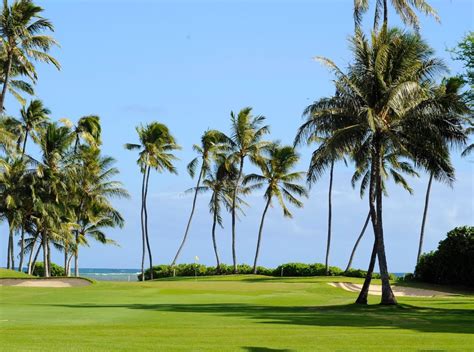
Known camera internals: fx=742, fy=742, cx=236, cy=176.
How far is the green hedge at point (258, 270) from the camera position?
60.1 m

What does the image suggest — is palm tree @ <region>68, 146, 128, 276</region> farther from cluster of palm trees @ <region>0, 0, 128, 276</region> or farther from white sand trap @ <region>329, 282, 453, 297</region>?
white sand trap @ <region>329, 282, 453, 297</region>

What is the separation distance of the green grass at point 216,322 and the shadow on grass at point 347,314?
0.04 meters

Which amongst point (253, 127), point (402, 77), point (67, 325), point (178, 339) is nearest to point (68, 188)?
point (253, 127)

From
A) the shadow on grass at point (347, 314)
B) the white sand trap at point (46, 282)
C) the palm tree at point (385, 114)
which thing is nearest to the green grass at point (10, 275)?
the white sand trap at point (46, 282)

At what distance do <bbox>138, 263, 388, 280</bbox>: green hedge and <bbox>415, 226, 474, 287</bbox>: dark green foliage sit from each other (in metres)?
5.55

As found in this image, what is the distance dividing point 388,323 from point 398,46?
14013 millimetres

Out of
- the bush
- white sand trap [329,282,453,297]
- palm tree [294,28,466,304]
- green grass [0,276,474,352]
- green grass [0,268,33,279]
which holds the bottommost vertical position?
green grass [0,276,474,352]

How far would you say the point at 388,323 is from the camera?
23.5 meters

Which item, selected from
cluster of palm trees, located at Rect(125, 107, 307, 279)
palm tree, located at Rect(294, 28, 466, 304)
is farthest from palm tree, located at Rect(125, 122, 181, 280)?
palm tree, located at Rect(294, 28, 466, 304)

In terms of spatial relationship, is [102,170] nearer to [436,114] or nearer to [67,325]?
[436,114]

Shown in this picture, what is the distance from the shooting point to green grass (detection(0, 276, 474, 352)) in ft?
52.5

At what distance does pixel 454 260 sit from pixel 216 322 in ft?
107

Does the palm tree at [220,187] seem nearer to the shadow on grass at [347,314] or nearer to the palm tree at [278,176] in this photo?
the palm tree at [278,176]

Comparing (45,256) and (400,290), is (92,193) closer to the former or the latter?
(45,256)
